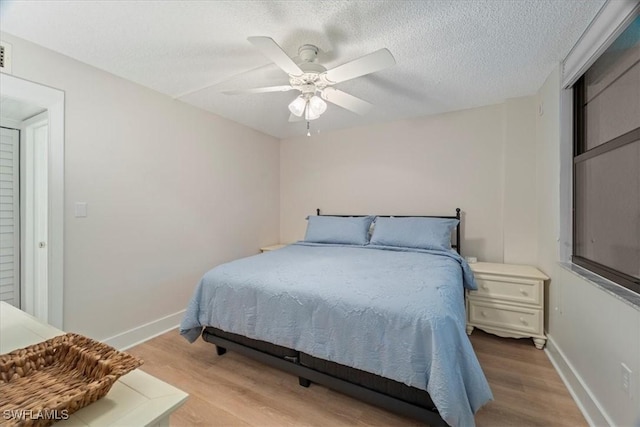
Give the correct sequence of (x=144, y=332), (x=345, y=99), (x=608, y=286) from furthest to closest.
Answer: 1. (x=144, y=332)
2. (x=345, y=99)
3. (x=608, y=286)

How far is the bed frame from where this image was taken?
1412 millimetres

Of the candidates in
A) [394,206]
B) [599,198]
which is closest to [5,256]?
[394,206]

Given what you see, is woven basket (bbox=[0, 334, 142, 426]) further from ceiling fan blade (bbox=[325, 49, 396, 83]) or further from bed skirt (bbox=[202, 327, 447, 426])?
ceiling fan blade (bbox=[325, 49, 396, 83])

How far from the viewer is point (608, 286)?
1449 mm

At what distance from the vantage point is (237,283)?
1941 millimetres

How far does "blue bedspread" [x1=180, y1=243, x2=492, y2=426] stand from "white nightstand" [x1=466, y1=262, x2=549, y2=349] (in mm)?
278

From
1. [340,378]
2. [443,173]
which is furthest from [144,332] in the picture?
[443,173]

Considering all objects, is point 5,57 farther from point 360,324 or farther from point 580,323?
point 580,323

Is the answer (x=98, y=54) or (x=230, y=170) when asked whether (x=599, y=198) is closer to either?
(x=230, y=170)

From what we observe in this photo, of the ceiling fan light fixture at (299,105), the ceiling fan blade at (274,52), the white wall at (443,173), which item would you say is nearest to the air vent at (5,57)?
the ceiling fan blade at (274,52)

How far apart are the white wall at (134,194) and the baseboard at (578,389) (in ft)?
10.7

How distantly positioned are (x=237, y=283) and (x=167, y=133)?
69.3 inches

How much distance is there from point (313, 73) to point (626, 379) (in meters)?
2.30

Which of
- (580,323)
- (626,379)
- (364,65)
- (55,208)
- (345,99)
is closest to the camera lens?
(626,379)
